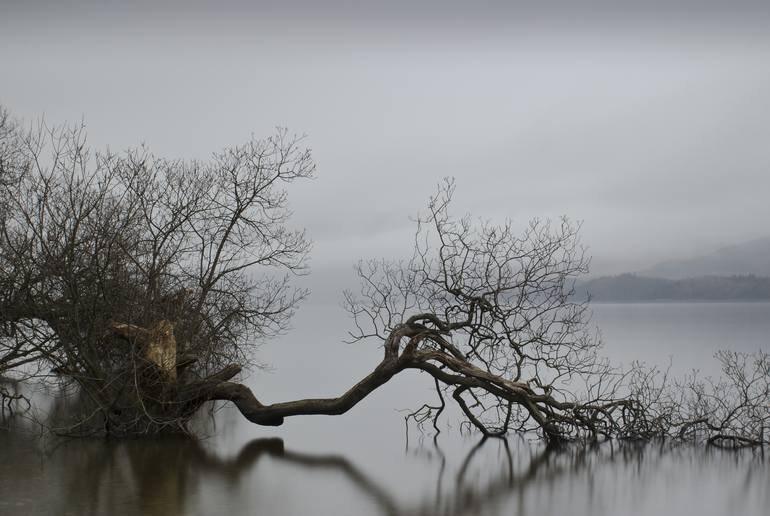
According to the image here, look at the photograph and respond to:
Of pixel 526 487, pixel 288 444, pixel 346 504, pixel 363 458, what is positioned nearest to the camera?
pixel 346 504

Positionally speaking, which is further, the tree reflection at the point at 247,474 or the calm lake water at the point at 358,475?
the calm lake water at the point at 358,475

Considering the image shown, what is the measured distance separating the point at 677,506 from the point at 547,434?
13.4 feet

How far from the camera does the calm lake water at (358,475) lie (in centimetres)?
978

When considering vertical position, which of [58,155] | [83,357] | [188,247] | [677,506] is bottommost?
[677,506]

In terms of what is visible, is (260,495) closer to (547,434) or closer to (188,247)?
(547,434)

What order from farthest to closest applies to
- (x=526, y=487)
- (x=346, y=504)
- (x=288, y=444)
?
(x=288, y=444)
(x=526, y=487)
(x=346, y=504)

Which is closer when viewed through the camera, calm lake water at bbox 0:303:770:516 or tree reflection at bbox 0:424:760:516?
tree reflection at bbox 0:424:760:516

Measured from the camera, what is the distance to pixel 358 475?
11.8 metres

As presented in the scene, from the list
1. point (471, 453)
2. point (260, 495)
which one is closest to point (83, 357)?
point (260, 495)

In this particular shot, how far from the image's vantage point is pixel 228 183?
1756 cm

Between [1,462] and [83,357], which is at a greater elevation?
[83,357]

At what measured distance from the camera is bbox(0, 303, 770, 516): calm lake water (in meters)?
9.78

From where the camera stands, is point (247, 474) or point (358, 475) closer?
point (247, 474)

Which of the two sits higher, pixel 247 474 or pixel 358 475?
pixel 247 474
